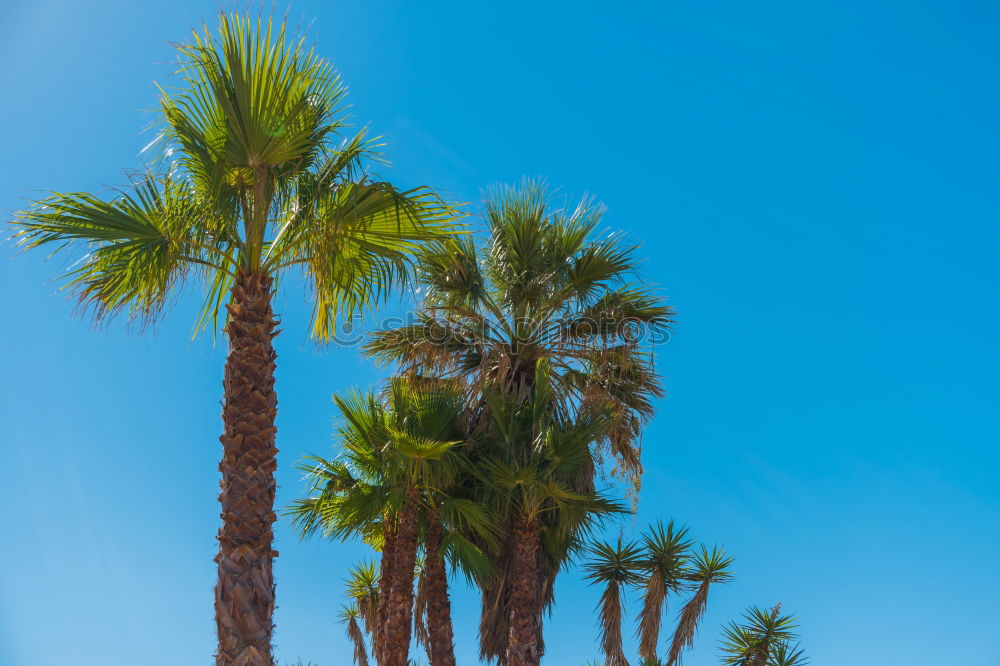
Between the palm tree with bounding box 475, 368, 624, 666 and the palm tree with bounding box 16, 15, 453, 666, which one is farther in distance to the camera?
the palm tree with bounding box 475, 368, 624, 666

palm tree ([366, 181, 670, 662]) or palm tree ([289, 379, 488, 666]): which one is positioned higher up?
palm tree ([366, 181, 670, 662])

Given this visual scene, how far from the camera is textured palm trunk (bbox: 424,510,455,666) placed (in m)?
14.8

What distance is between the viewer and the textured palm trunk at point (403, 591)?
1405 cm

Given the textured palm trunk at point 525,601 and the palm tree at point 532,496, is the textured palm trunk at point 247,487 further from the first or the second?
the textured palm trunk at point 525,601

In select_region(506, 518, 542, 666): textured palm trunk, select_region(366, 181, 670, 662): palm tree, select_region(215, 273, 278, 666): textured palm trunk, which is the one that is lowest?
select_region(215, 273, 278, 666): textured palm trunk

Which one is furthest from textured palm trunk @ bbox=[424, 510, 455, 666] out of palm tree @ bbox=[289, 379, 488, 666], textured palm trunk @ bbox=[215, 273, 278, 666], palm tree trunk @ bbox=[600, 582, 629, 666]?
textured palm trunk @ bbox=[215, 273, 278, 666]

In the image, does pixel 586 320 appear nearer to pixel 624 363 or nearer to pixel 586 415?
pixel 624 363

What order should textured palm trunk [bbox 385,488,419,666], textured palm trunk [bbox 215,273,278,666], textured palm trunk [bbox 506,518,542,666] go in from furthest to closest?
textured palm trunk [bbox 506,518,542,666] → textured palm trunk [bbox 385,488,419,666] → textured palm trunk [bbox 215,273,278,666]

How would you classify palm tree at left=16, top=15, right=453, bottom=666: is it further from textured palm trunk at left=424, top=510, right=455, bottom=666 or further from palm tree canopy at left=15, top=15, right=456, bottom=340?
textured palm trunk at left=424, top=510, right=455, bottom=666

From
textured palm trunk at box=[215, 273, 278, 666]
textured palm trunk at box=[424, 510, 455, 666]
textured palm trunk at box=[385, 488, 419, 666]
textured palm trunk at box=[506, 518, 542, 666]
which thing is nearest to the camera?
textured palm trunk at box=[215, 273, 278, 666]

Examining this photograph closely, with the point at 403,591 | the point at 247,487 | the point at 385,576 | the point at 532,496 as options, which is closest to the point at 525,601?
the point at 532,496

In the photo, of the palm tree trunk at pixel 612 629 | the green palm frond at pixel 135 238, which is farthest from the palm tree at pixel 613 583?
the green palm frond at pixel 135 238

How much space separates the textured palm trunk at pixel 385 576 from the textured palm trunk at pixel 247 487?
6755 mm

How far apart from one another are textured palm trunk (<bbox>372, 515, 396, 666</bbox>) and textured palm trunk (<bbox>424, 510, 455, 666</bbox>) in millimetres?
640
